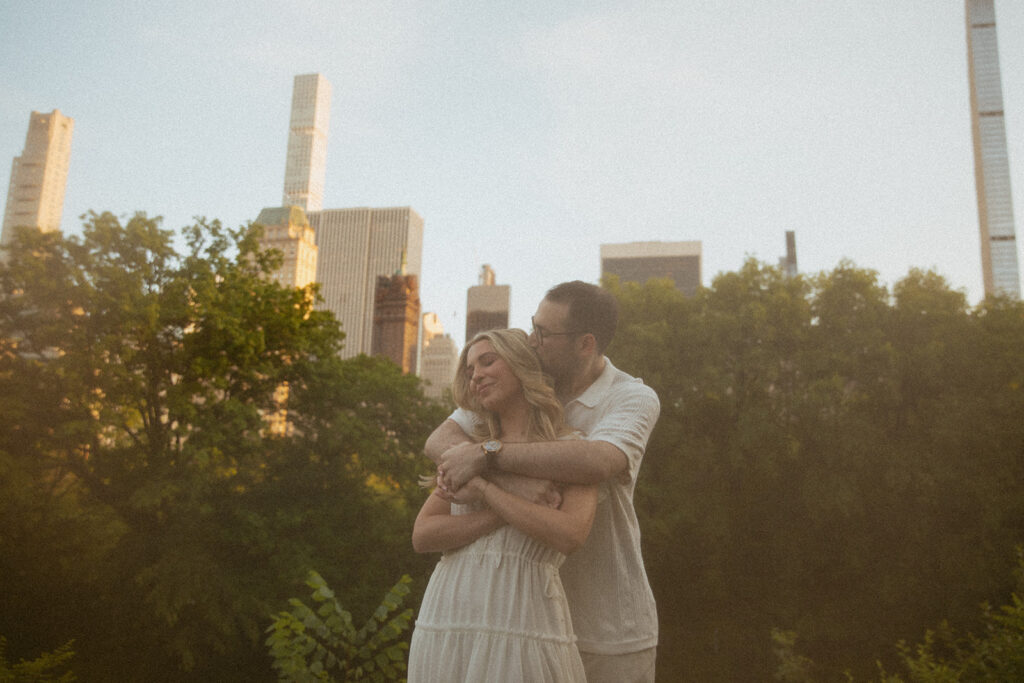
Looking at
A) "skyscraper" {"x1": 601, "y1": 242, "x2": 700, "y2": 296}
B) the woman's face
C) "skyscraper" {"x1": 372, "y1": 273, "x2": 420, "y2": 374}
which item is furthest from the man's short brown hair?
"skyscraper" {"x1": 601, "y1": 242, "x2": 700, "y2": 296}

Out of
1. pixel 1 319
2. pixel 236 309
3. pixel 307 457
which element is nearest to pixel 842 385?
pixel 307 457

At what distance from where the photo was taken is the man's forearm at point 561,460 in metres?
2.41

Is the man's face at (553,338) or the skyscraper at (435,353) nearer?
the man's face at (553,338)

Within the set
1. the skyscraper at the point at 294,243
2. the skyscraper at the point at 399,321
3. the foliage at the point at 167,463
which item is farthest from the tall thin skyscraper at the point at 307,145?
the foliage at the point at 167,463

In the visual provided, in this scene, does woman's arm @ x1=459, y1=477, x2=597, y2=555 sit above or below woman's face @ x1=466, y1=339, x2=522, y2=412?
below

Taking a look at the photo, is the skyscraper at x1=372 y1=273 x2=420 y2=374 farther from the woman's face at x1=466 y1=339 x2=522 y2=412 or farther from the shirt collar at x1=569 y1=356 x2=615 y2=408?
the woman's face at x1=466 y1=339 x2=522 y2=412

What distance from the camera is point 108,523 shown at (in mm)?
17656

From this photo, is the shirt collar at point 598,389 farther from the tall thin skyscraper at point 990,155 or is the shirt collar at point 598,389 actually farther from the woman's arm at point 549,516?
the tall thin skyscraper at point 990,155

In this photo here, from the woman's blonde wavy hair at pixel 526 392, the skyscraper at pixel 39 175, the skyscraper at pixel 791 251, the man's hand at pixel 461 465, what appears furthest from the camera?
the skyscraper at pixel 791 251

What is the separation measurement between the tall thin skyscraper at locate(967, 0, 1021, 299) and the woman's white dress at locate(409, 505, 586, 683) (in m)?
102

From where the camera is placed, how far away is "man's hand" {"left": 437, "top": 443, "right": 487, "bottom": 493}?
8.16 ft

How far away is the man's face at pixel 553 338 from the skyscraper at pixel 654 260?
91.7m

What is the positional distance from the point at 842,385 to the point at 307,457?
14.2 m

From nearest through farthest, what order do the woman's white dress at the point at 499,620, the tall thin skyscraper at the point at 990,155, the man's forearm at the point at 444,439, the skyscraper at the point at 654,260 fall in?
the woman's white dress at the point at 499,620 → the man's forearm at the point at 444,439 → the tall thin skyscraper at the point at 990,155 → the skyscraper at the point at 654,260
